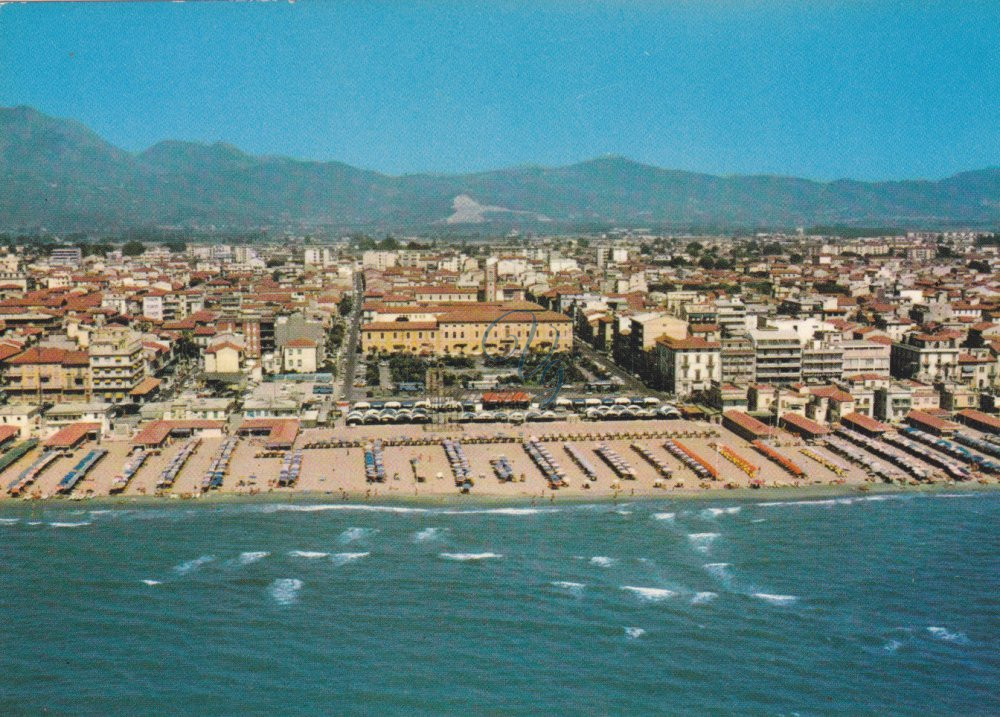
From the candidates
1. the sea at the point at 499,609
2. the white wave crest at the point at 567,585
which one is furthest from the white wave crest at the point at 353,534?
the white wave crest at the point at 567,585

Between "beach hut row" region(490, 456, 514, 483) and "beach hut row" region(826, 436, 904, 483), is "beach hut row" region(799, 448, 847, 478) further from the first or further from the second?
"beach hut row" region(490, 456, 514, 483)

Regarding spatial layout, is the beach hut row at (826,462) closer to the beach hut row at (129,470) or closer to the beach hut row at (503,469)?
the beach hut row at (503,469)

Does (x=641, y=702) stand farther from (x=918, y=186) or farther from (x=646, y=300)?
(x=918, y=186)

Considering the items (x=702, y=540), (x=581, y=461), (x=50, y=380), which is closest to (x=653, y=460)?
(x=581, y=461)

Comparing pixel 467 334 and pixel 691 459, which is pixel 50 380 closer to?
pixel 467 334


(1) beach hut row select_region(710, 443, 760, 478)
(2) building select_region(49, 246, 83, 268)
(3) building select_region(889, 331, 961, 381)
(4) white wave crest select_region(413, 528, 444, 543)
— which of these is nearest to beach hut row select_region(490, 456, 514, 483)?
(4) white wave crest select_region(413, 528, 444, 543)

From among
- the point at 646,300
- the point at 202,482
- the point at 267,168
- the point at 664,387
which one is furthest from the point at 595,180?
the point at 202,482
